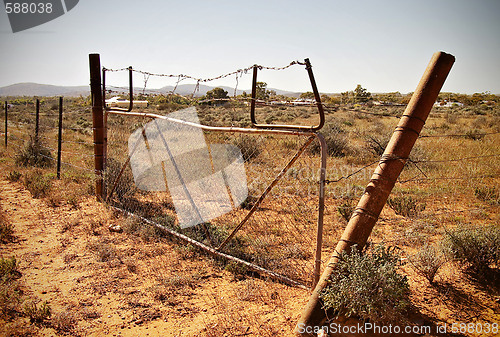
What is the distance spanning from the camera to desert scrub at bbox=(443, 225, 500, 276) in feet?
12.6

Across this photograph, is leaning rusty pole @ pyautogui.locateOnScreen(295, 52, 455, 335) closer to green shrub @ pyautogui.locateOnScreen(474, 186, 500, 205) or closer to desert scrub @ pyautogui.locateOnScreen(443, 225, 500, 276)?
desert scrub @ pyautogui.locateOnScreen(443, 225, 500, 276)

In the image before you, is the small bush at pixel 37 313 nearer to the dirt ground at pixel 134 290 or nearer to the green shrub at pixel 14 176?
the dirt ground at pixel 134 290

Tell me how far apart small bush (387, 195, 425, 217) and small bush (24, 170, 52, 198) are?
798cm

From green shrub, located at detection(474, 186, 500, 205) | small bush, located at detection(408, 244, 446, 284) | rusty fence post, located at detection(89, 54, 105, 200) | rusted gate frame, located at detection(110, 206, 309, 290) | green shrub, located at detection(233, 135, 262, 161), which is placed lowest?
rusted gate frame, located at detection(110, 206, 309, 290)

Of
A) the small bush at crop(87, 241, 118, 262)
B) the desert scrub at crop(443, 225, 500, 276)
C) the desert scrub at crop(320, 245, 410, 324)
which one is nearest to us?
the desert scrub at crop(320, 245, 410, 324)

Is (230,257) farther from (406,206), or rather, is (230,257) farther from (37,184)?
(37,184)

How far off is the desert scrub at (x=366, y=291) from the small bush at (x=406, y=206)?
12.0 ft

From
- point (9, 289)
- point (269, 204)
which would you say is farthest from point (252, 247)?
point (9, 289)

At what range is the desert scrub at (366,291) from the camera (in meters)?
2.72

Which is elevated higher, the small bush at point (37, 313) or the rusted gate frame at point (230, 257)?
the rusted gate frame at point (230, 257)

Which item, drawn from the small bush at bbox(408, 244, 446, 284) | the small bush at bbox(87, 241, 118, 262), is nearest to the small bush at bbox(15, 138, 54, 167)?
the small bush at bbox(87, 241, 118, 262)

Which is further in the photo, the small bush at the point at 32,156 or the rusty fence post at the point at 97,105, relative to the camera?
the small bush at the point at 32,156

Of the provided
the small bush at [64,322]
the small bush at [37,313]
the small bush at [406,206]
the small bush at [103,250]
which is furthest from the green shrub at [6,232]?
the small bush at [406,206]

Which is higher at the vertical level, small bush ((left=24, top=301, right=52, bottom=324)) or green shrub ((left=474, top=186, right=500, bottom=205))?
green shrub ((left=474, top=186, right=500, bottom=205))
